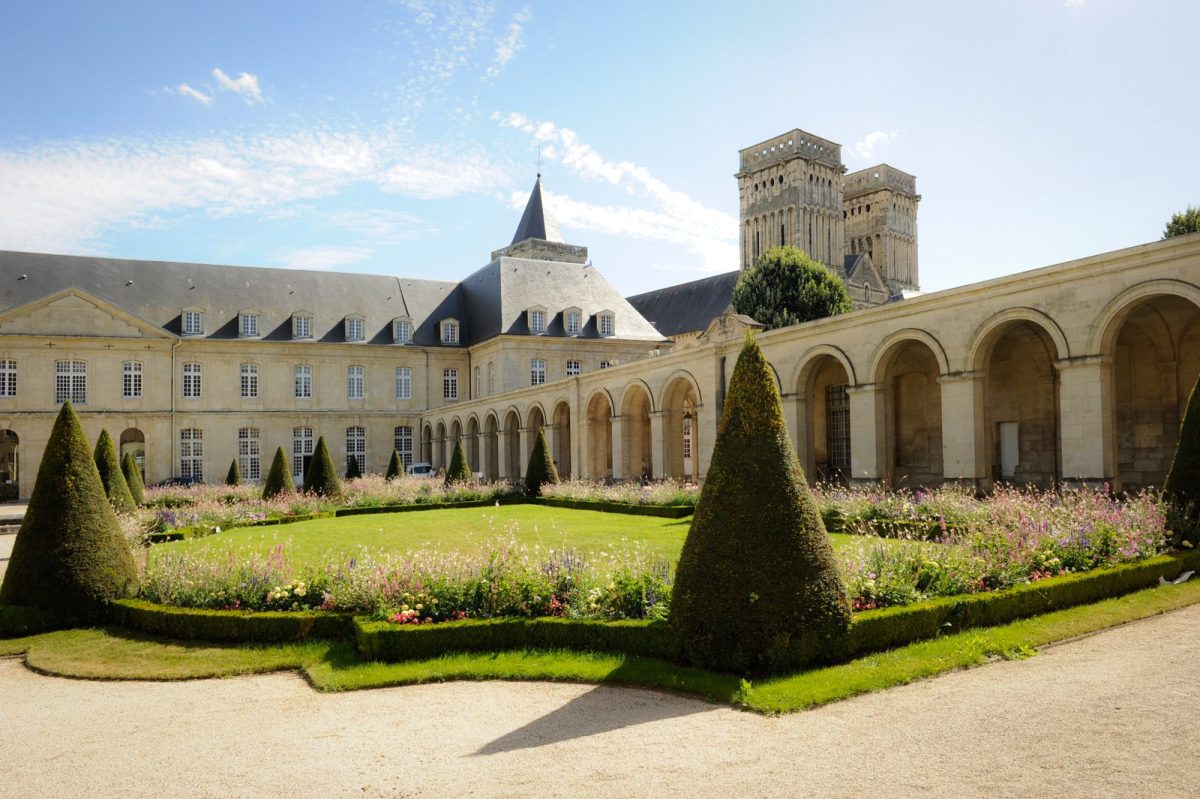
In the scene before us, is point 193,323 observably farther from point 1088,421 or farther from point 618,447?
point 1088,421

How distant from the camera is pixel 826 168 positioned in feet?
201

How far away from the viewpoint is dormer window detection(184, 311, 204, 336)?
4144cm

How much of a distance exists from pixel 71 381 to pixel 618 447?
26968 mm

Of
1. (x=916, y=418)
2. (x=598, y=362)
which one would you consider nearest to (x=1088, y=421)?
(x=916, y=418)

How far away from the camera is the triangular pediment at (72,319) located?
1492 inches

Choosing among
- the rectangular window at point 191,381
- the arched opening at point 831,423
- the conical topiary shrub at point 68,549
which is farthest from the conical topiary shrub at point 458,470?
the rectangular window at point 191,381

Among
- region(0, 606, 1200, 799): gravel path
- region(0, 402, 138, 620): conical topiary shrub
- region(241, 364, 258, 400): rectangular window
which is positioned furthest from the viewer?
region(241, 364, 258, 400): rectangular window

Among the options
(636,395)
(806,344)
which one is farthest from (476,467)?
(806,344)

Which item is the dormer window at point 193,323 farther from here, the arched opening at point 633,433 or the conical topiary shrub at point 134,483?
the arched opening at point 633,433

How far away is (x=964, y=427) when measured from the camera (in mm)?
17375

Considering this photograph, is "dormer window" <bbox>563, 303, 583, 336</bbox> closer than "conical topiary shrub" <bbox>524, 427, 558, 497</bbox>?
No

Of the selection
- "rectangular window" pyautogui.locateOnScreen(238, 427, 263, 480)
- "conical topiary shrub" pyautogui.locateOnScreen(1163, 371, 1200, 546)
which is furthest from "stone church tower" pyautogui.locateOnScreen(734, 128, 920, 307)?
"conical topiary shrub" pyautogui.locateOnScreen(1163, 371, 1200, 546)

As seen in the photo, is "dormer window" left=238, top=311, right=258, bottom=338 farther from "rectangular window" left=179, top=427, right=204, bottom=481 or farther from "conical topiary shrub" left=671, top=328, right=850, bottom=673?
"conical topiary shrub" left=671, top=328, right=850, bottom=673

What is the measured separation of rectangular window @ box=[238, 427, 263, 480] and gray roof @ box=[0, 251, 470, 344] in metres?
4.92
